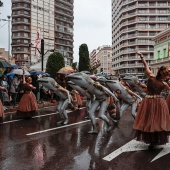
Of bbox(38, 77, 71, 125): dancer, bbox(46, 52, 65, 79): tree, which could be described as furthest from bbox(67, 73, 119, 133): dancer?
bbox(46, 52, 65, 79): tree

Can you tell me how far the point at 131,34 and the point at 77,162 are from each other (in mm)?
75878

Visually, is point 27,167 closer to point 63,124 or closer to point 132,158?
point 132,158

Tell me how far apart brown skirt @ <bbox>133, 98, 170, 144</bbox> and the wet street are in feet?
1.14

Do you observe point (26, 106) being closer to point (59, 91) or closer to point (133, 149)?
point (59, 91)

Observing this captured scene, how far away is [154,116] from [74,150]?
6.68 ft

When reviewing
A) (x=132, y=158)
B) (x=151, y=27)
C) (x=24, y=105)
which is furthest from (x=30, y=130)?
(x=151, y=27)

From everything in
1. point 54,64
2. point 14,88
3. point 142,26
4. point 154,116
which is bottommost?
point 154,116

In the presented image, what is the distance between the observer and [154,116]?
5.63m

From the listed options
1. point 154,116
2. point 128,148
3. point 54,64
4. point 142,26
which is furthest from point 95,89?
point 142,26

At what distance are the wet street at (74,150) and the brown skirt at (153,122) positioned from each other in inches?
13.7

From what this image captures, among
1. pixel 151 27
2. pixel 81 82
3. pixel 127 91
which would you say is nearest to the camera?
pixel 81 82

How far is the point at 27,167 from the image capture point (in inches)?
187

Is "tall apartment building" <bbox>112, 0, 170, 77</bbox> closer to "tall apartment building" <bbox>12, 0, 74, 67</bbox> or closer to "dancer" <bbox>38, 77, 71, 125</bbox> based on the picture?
"tall apartment building" <bbox>12, 0, 74, 67</bbox>

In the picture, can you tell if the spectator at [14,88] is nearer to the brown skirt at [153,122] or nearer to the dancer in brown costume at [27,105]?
the dancer in brown costume at [27,105]
